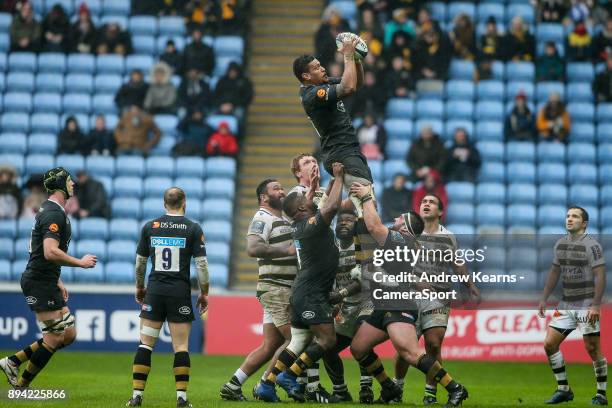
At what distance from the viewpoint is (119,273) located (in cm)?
1973

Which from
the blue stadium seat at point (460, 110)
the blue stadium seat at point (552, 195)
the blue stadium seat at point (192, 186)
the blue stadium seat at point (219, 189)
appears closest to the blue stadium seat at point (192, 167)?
the blue stadium seat at point (192, 186)

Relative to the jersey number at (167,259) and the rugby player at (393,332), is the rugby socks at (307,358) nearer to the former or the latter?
the rugby player at (393,332)

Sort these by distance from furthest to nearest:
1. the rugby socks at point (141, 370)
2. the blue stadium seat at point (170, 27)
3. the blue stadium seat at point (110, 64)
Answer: the blue stadium seat at point (170, 27), the blue stadium seat at point (110, 64), the rugby socks at point (141, 370)

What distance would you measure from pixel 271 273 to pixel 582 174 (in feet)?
35.0

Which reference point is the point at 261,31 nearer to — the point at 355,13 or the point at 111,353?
the point at 355,13

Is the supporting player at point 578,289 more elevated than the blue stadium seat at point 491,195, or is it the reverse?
the blue stadium seat at point 491,195

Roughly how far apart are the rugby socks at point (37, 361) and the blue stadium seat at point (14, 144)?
10.9 metres

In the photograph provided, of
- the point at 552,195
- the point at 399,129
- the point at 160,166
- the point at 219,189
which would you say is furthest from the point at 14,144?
the point at 552,195

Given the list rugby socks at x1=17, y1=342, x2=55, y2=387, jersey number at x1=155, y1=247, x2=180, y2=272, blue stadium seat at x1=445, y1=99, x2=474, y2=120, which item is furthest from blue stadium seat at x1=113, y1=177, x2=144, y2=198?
jersey number at x1=155, y1=247, x2=180, y2=272

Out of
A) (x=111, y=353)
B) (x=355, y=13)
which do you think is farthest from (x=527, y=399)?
(x=355, y=13)

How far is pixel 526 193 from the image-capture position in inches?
827

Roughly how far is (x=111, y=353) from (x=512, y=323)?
6.64 meters

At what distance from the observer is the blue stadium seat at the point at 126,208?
21.0 m

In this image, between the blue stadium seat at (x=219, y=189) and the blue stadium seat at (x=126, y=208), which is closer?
the blue stadium seat at (x=126, y=208)
